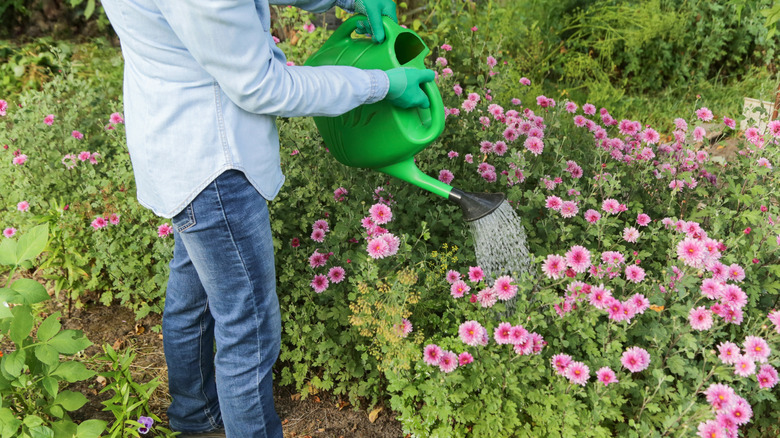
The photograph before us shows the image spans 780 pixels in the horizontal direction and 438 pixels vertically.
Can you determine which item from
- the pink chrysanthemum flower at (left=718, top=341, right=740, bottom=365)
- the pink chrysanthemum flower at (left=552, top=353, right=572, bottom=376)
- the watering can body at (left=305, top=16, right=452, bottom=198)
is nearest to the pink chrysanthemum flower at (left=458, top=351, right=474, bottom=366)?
the pink chrysanthemum flower at (left=552, top=353, right=572, bottom=376)

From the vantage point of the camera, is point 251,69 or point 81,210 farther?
point 81,210

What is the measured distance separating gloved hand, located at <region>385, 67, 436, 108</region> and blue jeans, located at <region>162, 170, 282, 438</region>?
0.42 m

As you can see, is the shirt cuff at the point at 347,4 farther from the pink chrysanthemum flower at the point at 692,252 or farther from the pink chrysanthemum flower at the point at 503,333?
the pink chrysanthemum flower at the point at 692,252

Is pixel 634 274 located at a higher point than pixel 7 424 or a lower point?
lower

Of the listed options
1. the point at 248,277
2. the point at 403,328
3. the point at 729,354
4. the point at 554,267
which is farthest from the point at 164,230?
the point at 729,354

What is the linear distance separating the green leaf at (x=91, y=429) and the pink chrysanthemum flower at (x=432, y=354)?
888mm

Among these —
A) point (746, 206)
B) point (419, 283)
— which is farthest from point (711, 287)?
point (419, 283)

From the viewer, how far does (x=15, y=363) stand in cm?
139

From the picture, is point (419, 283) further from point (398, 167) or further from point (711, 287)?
point (711, 287)

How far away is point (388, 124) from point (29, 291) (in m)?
0.98

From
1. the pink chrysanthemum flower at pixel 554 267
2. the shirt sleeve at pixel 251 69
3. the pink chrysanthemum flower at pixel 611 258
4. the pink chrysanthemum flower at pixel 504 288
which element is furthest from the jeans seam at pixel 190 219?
the pink chrysanthemum flower at pixel 611 258

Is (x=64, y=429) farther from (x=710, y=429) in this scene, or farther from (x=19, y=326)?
(x=710, y=429)

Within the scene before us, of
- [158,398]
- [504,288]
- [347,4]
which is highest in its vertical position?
[347,4]

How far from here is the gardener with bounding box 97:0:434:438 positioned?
111 cm
